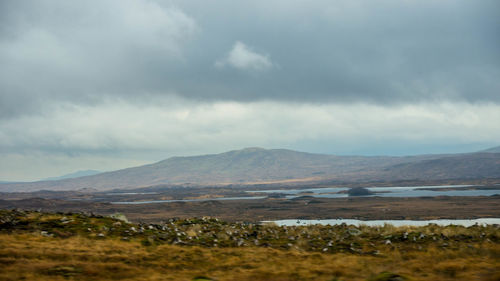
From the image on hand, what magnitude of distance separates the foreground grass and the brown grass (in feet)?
0.11

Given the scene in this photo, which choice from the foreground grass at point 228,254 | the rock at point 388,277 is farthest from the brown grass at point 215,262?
the rock at point 388,277

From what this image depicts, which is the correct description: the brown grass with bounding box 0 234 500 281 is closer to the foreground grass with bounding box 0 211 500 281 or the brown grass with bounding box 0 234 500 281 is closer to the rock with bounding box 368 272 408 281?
the foreground grass with bounding box 0 211 500 281

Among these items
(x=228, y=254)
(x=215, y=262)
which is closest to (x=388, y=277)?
(x=215, y=262)

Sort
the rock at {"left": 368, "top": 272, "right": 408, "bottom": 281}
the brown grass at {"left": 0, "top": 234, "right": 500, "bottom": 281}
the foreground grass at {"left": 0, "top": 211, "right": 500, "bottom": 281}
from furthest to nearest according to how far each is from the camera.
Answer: the foreground grass at {"left": 0, "top": 211, "right": 500, "bottom": 281} < the brown grass at {"left": 0, "top": 234, "right": 500, "bottom": 281} < the rock at {"left": 368, "top": 272, "right": 408, "bottom": 281}

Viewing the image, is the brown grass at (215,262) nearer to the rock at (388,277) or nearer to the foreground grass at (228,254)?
the foreground grass at (228,254)

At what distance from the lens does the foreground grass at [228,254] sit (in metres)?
13.5

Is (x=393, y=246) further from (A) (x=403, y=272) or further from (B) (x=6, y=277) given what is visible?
(B) (x=6, y=277)

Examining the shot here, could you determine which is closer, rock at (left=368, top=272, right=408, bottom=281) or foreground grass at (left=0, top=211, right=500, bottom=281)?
rock at (left=368, top=272, right=408, bottom=281)

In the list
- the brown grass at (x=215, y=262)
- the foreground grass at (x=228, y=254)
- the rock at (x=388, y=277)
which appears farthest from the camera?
the foreground grass at (x=228, y=254)

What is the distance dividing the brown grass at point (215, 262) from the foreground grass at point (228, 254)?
0.03 meters

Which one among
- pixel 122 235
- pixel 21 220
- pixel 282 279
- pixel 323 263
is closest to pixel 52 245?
pixel 122 235

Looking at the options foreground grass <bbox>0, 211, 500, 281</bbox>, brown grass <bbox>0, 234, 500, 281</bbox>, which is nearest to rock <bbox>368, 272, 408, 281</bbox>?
foreground grass <bbox>0, 211, 500, 281</bbox>

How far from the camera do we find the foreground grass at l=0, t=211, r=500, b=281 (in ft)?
44.3

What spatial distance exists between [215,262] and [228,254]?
66.0 inches
